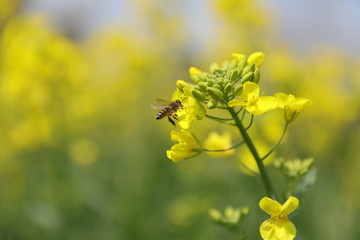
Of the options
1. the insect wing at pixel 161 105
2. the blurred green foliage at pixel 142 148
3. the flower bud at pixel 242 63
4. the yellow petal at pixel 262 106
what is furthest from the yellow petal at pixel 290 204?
the blurred green foliage at pixel 142 148

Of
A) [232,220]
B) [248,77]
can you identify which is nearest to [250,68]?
[248,77]

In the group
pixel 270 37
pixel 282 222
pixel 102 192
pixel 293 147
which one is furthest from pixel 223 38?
pixel 282 222

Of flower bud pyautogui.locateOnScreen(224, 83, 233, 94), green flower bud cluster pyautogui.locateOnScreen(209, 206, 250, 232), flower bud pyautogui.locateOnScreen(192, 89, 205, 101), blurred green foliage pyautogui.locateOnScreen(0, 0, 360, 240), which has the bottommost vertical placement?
green flower bud cluster pyautogui.locateOnScreen(209, 206, 250, 232)

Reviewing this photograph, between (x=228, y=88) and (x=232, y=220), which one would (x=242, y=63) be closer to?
(x=228, y=88)

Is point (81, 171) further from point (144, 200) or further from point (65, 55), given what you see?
point (65, 55)

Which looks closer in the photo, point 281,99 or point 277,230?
point 277,230

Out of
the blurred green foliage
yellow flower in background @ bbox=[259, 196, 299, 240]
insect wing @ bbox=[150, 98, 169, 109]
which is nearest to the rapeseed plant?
yellow flower in background @ bbox=[259, 196, 299, 240]

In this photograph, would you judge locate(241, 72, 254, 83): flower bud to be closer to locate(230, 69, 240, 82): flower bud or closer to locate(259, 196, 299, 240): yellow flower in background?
locate(230, 69, 240, 82): flower bud

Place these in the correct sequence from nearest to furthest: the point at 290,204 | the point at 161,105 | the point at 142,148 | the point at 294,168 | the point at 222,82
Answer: the point at 290,204
the point at 222,82
the point at 294,168
the point at 161,105
the point at 142,148
